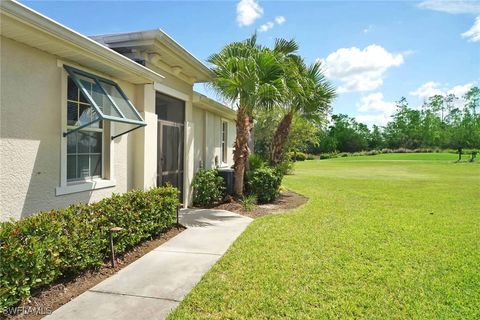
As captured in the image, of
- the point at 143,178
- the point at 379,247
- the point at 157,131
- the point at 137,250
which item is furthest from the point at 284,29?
the point at 137,250

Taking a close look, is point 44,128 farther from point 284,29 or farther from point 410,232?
point 284,29

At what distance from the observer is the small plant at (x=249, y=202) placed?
32.9 feet

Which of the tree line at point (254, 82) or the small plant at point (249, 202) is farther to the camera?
the small plant at point (249, 202)

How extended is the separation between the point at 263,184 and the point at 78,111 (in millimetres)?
6891

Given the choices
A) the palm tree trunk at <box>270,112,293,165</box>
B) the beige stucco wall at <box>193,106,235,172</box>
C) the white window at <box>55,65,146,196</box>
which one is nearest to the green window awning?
the white window at <box>55,65,146,196</box>

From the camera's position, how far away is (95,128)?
623 centimetres

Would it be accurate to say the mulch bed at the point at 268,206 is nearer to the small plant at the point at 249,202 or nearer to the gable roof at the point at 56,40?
the small plant at the point at 249,202

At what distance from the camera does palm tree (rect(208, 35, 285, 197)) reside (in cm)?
953

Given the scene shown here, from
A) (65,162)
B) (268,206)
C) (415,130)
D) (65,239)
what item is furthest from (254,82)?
(415,130)

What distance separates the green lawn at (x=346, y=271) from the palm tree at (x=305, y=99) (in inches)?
204

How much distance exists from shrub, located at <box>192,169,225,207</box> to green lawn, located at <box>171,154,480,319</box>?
101 inches

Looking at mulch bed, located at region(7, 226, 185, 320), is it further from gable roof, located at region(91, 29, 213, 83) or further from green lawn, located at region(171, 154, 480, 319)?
gable roof, located at region(91, 29, 213, 83)

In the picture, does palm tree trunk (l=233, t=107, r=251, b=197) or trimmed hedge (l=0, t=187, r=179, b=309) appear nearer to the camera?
trimmed hedge (l=0, t=187, r=179, b=309)

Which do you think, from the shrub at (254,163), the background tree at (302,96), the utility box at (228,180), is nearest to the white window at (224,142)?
the background tree at (302,96)
